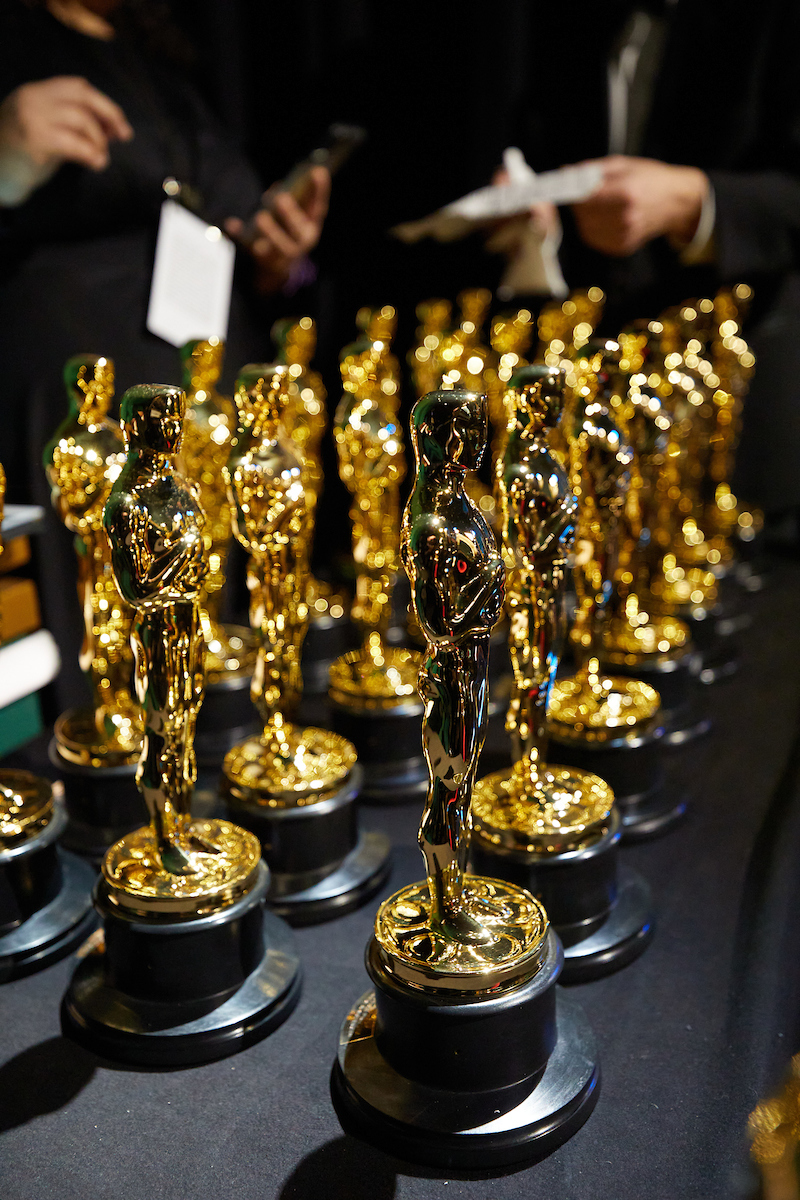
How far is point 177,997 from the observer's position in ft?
2.04

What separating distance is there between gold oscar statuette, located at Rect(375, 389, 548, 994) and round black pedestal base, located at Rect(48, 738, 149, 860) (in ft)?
1.13

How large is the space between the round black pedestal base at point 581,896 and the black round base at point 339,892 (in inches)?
4.8

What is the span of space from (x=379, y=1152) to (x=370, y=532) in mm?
629

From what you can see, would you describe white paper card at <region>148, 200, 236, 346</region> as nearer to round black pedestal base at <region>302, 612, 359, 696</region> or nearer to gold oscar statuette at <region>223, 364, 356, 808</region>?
round black pedestal base at <region>302, 612, 359, 696</region>

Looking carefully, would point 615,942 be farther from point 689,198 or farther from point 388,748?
point 689,198

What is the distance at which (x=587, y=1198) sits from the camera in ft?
1.64

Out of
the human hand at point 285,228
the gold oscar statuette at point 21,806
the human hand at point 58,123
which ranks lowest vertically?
the gold oscar statuette at point 21,806

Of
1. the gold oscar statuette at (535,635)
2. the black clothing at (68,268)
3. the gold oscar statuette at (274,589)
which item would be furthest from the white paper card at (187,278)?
the gold oscar statuette at (535,635)

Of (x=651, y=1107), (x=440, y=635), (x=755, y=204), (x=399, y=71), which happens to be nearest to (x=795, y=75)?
(x=755, y=204)

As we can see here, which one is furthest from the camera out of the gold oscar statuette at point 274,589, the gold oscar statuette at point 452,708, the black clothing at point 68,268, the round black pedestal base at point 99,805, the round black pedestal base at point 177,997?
the black clothing at point 68,268

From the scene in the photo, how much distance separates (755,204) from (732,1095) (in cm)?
142

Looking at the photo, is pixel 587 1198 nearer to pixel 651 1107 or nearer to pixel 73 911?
pixel 651 1107

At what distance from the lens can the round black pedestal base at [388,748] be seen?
0.95 m

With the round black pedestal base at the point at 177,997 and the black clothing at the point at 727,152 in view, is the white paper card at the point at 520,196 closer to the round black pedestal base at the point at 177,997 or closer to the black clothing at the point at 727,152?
the black clothing at the point at 727,152
